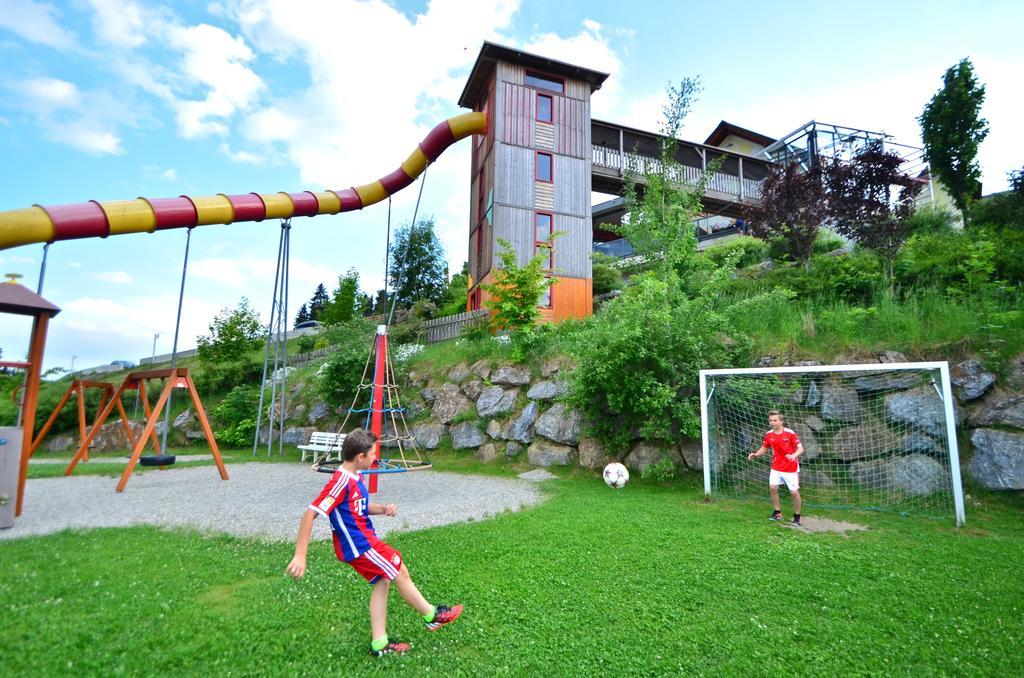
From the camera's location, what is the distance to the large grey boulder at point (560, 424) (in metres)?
11.2

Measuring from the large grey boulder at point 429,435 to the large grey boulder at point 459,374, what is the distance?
1.42 meters

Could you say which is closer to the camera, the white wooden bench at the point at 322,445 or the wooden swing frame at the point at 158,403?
the wooden swing frame at the point at 158,403

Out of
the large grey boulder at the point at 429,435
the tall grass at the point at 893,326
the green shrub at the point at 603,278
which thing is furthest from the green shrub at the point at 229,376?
the tall grass at the point at 893,326

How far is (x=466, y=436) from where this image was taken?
515 inches

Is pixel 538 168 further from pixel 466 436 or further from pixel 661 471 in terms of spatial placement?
pixel 661 471

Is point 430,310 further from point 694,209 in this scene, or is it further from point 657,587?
point 657,587

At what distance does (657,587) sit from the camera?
4242mm

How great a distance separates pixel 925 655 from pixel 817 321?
27.9ft

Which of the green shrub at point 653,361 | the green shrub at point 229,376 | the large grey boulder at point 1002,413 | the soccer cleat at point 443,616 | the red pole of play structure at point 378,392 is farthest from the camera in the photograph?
the green shrub at point 229,376

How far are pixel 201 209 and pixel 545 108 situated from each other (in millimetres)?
13553

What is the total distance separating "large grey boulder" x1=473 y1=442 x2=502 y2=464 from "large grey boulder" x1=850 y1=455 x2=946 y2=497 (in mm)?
7264

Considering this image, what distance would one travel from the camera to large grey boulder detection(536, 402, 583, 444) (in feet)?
36.8

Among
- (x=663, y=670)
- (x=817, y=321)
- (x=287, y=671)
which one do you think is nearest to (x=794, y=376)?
(x=817, y=321)

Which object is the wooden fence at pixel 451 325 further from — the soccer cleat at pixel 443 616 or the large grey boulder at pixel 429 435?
the soccer cleat at pixel 443 616
